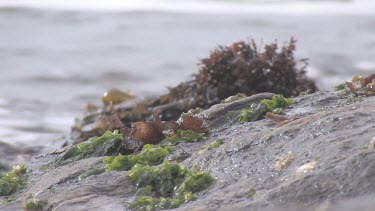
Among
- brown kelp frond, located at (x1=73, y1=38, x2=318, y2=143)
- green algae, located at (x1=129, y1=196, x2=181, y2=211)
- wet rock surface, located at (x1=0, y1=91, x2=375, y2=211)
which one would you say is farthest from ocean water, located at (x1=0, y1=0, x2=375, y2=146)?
green algae, located at (x1=129, y1=196, x2=181, y2=211)

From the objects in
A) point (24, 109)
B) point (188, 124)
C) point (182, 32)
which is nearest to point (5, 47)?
point (182, 32)

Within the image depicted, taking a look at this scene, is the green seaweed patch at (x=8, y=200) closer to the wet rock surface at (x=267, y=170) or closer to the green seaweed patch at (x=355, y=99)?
the wet rock surface at (x=267, y=170)

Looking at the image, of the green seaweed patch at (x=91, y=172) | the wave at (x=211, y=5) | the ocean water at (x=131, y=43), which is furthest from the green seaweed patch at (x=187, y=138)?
the wave at (x=211, y=5)

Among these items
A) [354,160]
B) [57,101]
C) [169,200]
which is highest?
[354,160]

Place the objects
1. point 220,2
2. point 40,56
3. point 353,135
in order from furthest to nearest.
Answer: point 220,2 < point 40,56 < point 353,135

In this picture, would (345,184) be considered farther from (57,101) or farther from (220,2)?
(220,2)

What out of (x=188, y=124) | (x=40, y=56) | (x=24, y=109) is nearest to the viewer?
(x=188, y=124)
